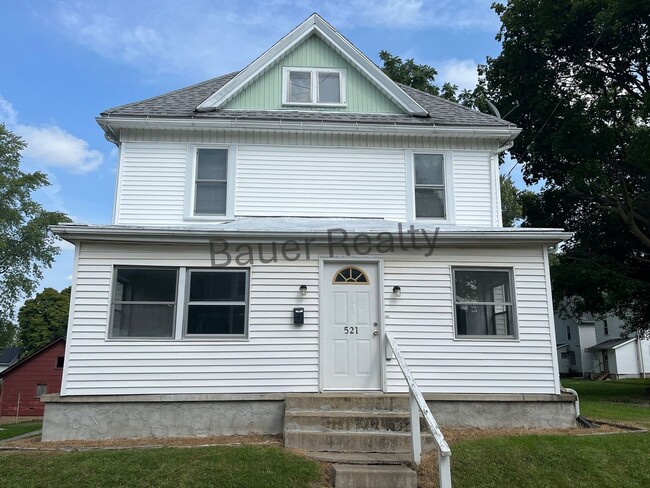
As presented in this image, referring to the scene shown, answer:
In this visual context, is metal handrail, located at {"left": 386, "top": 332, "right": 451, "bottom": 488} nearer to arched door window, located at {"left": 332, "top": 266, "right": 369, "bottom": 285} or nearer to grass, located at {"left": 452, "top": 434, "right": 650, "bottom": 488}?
grass, located at {"left": 452, "top": 434, "right": 650, "bottom": 488}

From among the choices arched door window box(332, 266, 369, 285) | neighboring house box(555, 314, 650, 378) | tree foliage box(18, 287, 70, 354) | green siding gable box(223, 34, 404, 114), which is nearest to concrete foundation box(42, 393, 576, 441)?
arched door window box(332, 266, 369, 285)

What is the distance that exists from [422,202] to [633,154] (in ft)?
30.0

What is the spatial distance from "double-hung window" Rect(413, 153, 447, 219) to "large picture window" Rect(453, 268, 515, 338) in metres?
2.31

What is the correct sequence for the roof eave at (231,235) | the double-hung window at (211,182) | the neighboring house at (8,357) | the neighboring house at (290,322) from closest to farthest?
the neighboring house at (290,322), the roof eave at (231,235), the double-hung window at (211,182), the neighboring house at (8,357)

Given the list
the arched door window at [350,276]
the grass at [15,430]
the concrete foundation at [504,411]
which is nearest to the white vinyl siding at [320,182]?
the arched door window at [350,276]

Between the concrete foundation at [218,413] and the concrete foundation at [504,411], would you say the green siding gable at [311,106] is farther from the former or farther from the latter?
the concrete foundation at [504,411]

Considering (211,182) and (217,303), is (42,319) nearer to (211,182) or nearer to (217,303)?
(211,182)

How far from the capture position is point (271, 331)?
8.86 m

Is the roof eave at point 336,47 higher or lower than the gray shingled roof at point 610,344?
higher

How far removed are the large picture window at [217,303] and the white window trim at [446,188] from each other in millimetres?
4160

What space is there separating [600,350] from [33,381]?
131 ft

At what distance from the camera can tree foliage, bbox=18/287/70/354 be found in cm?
5053

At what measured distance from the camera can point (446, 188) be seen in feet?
37.6

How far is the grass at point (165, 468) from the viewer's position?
20.1ft
